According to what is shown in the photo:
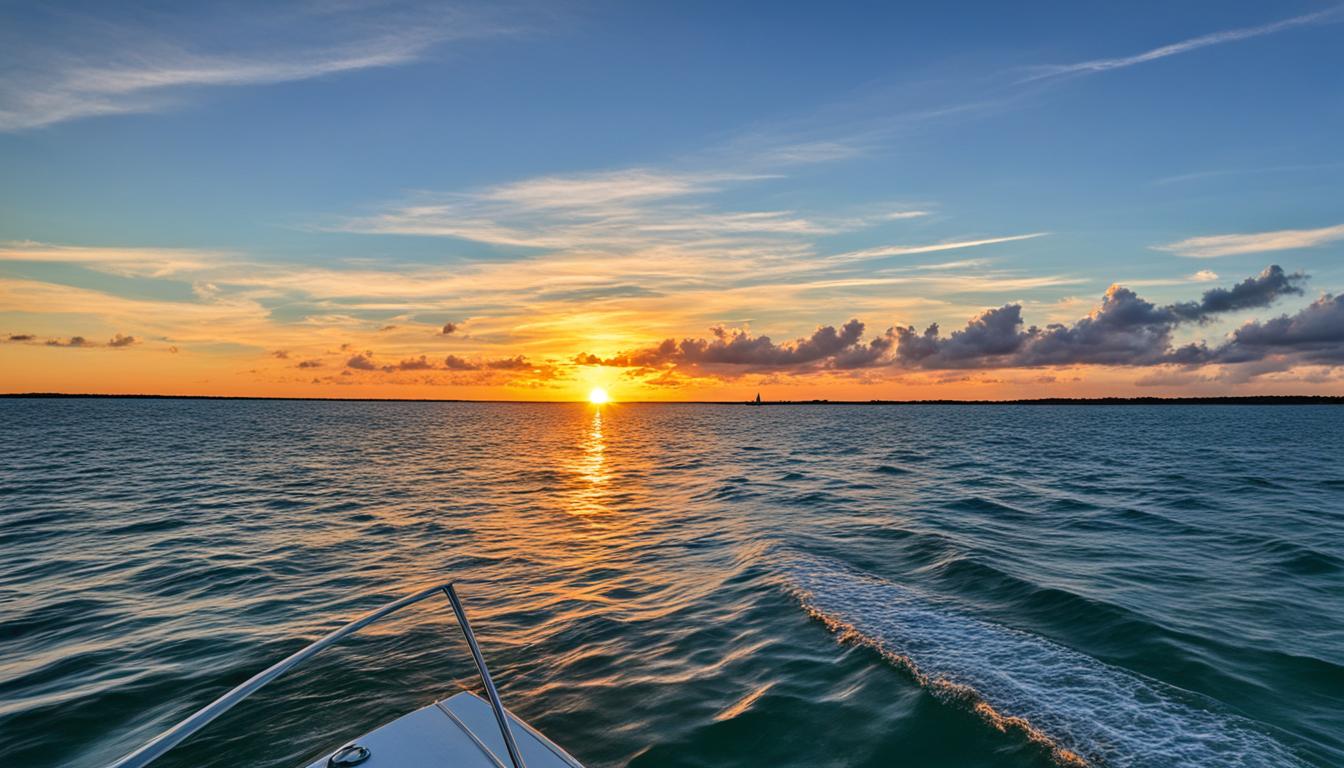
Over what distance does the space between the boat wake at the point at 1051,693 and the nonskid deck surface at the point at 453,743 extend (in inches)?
206

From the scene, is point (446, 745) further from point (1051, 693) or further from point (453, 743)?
point (1051, 693)

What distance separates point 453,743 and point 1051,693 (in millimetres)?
7235

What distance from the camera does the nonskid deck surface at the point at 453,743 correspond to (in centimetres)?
539

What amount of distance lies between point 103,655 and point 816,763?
10969 mm

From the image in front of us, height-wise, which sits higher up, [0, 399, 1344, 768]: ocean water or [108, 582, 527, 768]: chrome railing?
[108, 582, 527, 768]: chrome railing

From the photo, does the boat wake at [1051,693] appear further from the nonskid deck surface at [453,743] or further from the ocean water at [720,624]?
the nonskid deck surface at [453,743]

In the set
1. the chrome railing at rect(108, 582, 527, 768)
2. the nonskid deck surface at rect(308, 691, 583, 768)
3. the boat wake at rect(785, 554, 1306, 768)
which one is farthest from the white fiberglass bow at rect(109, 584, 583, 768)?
the boat wake at rect(785, 554, 1306, 768)

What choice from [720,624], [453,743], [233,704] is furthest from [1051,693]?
[233,704]

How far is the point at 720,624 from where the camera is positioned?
10.8m

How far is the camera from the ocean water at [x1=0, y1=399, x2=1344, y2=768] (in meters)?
7.28

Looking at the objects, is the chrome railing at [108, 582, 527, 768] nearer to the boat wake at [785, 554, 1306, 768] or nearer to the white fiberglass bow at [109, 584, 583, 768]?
the white fiberglass bow at [109, 584, 583, 768]

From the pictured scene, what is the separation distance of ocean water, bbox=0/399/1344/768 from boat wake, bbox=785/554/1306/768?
41mm

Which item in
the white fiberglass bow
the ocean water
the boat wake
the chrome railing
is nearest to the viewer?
the chrome railing

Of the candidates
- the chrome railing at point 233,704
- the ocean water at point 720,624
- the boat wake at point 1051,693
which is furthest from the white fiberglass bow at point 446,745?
the boat wake at point 1051,693
